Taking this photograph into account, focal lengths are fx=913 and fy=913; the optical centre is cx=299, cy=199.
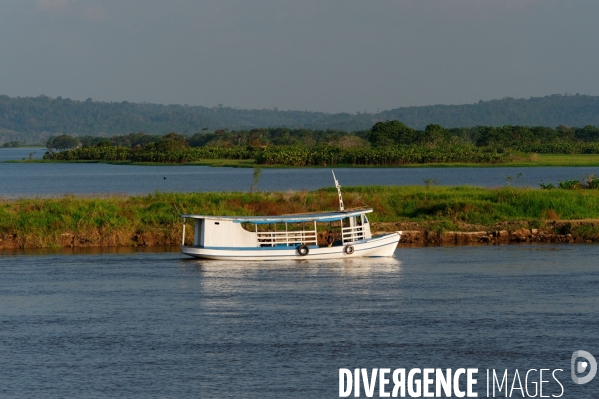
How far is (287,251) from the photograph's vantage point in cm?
4291

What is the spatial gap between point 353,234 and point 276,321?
15.3 meters

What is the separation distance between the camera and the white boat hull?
42.9 metres

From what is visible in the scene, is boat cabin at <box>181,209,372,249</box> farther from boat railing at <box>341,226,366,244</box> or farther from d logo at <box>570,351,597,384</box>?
d logo at <box>570,351,597,384</box>

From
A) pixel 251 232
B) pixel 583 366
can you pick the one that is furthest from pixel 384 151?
pixel 583 366

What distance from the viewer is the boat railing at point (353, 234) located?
1714 inches

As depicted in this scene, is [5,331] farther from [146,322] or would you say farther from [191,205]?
[191,205]

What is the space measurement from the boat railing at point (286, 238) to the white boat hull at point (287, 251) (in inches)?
18.7

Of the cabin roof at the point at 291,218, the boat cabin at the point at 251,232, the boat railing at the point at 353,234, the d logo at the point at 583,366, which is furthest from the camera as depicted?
the boat railing at the point at 353,234

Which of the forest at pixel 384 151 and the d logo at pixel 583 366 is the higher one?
the forest at pixel 384 151

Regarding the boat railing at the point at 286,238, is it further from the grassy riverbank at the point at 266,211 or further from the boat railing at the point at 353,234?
the grassy riverbank at the point at 266,211

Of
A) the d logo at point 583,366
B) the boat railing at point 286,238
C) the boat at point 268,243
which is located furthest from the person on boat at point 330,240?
the d logo at point 583,366

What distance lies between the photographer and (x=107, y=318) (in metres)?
30.8

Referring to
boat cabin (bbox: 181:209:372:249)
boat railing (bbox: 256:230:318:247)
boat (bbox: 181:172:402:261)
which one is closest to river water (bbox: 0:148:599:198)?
boat railing (bbox: 256:230:318:247)

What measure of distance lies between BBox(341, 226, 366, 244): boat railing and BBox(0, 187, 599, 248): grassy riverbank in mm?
5018
